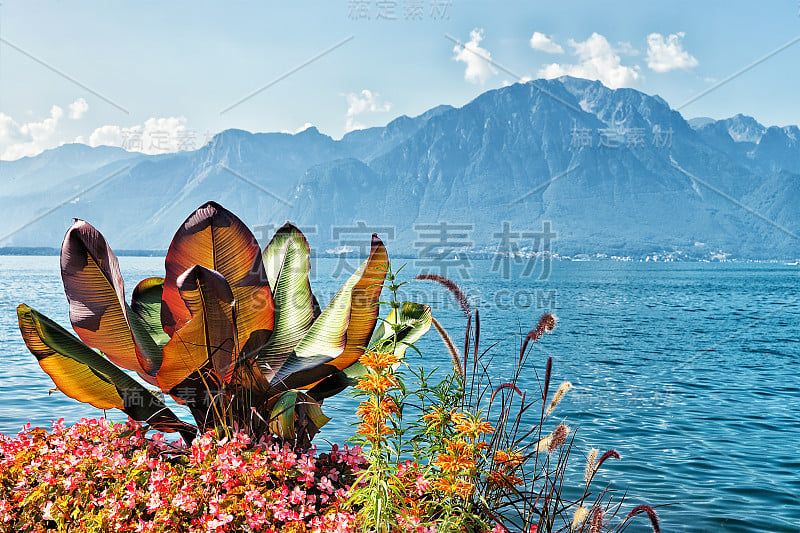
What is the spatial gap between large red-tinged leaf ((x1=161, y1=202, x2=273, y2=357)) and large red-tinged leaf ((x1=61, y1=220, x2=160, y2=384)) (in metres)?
0.34

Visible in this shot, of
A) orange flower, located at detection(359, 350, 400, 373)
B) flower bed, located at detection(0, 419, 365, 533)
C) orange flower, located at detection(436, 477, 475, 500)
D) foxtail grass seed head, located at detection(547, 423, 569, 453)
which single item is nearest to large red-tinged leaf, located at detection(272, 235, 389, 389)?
flower bed, located at detection(0, 419, 365, 533)

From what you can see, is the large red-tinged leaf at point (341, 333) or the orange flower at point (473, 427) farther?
the large red-tinged leaf at point (341, 333)

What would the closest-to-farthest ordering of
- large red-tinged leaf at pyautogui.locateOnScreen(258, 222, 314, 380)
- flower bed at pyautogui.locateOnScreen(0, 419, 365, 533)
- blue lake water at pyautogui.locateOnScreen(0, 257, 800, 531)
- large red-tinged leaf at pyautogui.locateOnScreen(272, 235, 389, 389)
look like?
flower bed at pyautogui.locateOnScreen(0, 419, 365, 533) → large red-tinged leaf at pyautogui.locateOnScreen(272, 235, 389, 389) → large red-tinged leaf at pyautogui.locateOnScreen(258, 222, 314, 380) → blue lake water at pyautogui.locateOnScreen(0, 257, 800, 531)

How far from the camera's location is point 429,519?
3.20 meters

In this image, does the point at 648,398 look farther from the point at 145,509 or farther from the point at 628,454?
the point at 145,509

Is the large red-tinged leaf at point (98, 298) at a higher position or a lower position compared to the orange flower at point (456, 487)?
higher

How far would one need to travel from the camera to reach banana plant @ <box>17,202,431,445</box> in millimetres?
3781

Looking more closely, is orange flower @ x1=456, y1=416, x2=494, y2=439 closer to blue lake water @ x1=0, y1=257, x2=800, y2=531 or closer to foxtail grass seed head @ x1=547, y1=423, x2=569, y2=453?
foxtail grass seed head @ x1=547, y1=423, x2=569, y2=453

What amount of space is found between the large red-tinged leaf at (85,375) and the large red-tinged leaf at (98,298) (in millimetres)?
116

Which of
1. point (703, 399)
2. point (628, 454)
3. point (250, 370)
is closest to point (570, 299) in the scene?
point (703, 399)

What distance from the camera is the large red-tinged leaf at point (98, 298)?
153 inches

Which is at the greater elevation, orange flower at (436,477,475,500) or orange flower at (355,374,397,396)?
orange flower at (355,374,397,396)

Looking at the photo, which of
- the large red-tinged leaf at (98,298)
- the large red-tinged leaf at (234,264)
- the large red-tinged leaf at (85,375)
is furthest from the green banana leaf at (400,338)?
the large red-tinged leaf at (98,298)

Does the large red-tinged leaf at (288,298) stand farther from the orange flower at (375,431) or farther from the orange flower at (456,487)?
the orange flower at (456,487)
